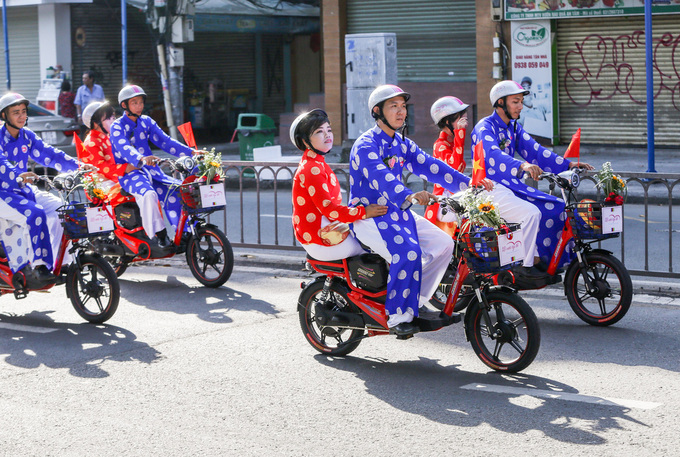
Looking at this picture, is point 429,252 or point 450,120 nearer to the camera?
point 429,252

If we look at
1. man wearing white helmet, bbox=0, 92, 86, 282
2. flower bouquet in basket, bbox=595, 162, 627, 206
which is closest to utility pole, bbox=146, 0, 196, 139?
man wearing white helmet, bbox=0, 92, 86, 282

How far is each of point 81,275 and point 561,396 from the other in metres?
3.91

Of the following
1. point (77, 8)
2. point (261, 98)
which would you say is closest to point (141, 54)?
point (77, 8)

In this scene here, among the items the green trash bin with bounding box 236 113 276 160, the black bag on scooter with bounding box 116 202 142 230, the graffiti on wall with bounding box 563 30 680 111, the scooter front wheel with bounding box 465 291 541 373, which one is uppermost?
the graffiti on wall with bounding box 563 30 680 111

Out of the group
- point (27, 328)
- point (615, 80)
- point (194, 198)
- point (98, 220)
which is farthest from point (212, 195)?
point (615, 80)

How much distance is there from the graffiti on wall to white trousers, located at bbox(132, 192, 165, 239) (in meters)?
11.5

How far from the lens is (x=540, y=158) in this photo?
791 centimetres

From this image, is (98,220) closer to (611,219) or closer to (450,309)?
(450,309)

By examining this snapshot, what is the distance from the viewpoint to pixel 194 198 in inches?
363

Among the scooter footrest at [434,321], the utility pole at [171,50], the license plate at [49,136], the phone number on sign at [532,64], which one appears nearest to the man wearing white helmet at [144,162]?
the scooter footrest at [434,321]

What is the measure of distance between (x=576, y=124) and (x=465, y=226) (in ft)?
44.8

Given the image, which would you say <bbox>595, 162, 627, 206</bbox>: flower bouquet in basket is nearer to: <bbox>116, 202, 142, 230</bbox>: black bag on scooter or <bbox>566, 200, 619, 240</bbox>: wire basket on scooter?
<bbox>566, 200, 619, 240</bbox>: wire basket on scooter

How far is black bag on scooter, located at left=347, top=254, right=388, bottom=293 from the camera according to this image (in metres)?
6.39

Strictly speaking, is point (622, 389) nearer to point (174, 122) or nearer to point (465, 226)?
point (465, 226)
